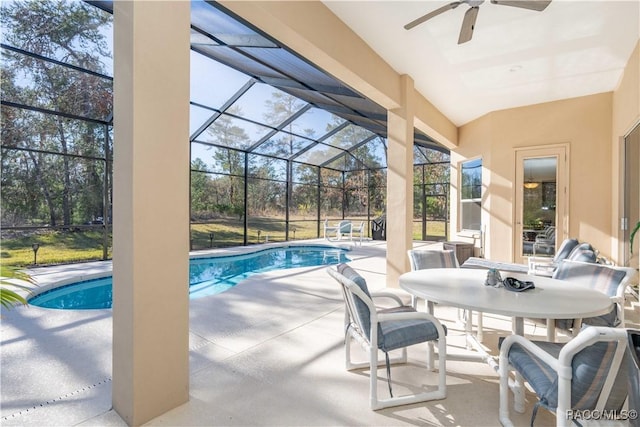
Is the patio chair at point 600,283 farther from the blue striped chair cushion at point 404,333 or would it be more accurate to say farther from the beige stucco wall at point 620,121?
the beige stucco wall at point 620,121

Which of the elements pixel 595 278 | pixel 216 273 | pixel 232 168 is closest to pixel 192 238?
pixel 216 273

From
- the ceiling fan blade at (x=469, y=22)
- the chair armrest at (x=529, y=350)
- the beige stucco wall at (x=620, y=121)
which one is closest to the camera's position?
the chair armrest at (x=529, y=350)

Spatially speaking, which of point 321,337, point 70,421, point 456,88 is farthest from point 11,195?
point 456,88

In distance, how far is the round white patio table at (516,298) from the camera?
1730 mm

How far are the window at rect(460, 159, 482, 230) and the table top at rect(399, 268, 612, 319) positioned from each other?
15.5 feet

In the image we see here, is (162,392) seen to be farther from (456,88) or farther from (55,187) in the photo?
(55,187)

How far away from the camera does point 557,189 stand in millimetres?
5672

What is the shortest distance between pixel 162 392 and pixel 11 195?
7315 millimetres

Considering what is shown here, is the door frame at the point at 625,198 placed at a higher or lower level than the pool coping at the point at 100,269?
higher

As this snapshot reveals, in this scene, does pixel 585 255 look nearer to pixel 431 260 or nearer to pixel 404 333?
pixel 431 260

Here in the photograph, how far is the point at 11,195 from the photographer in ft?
21.1

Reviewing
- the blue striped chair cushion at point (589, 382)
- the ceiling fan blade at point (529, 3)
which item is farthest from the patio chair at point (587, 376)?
the ceiling fan blade at point (529, 3)

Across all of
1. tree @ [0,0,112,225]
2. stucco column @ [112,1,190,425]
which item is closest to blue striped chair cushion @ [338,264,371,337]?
stucco column @ [112,1,190,425]

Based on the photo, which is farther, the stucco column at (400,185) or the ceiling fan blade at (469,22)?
the stucco column at (400,185)
